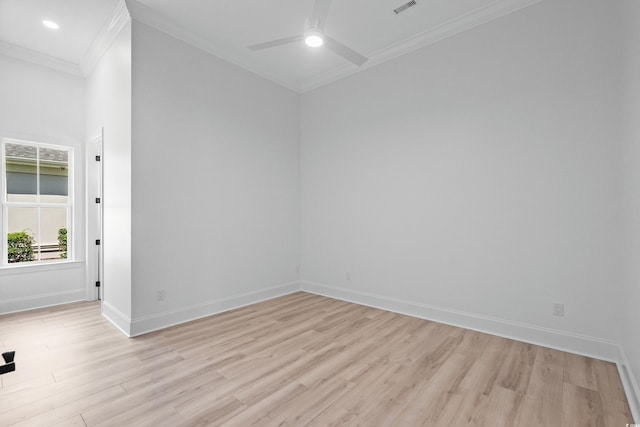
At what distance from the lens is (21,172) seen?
399 cm

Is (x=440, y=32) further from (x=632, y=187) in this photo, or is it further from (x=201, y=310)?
(x=201, y=310)

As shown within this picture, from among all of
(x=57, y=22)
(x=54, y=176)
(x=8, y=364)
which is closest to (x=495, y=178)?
(x=8, y=364)

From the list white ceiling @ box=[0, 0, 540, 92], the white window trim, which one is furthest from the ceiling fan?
the white window trim

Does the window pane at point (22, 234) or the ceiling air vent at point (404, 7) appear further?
the window pane at point (22, 234)

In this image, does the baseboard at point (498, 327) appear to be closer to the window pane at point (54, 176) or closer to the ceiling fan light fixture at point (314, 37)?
the ceiling fan light fixture at point (314, 37)

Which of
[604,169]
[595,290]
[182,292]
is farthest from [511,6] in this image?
[182,292]

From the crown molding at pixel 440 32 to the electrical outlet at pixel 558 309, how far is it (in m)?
2.90

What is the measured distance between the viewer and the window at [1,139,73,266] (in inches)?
154

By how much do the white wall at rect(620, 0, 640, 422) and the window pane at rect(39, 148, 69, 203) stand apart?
244 inches

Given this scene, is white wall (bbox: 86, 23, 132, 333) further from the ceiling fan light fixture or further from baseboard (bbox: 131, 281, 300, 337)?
the ceiling fan light fixture

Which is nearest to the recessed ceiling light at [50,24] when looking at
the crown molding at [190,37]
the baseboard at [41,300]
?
the crown molding at [190,37]

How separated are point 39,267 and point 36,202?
33.8 inches

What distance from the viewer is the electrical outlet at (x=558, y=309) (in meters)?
2.87

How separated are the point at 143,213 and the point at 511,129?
3929 millimetres
